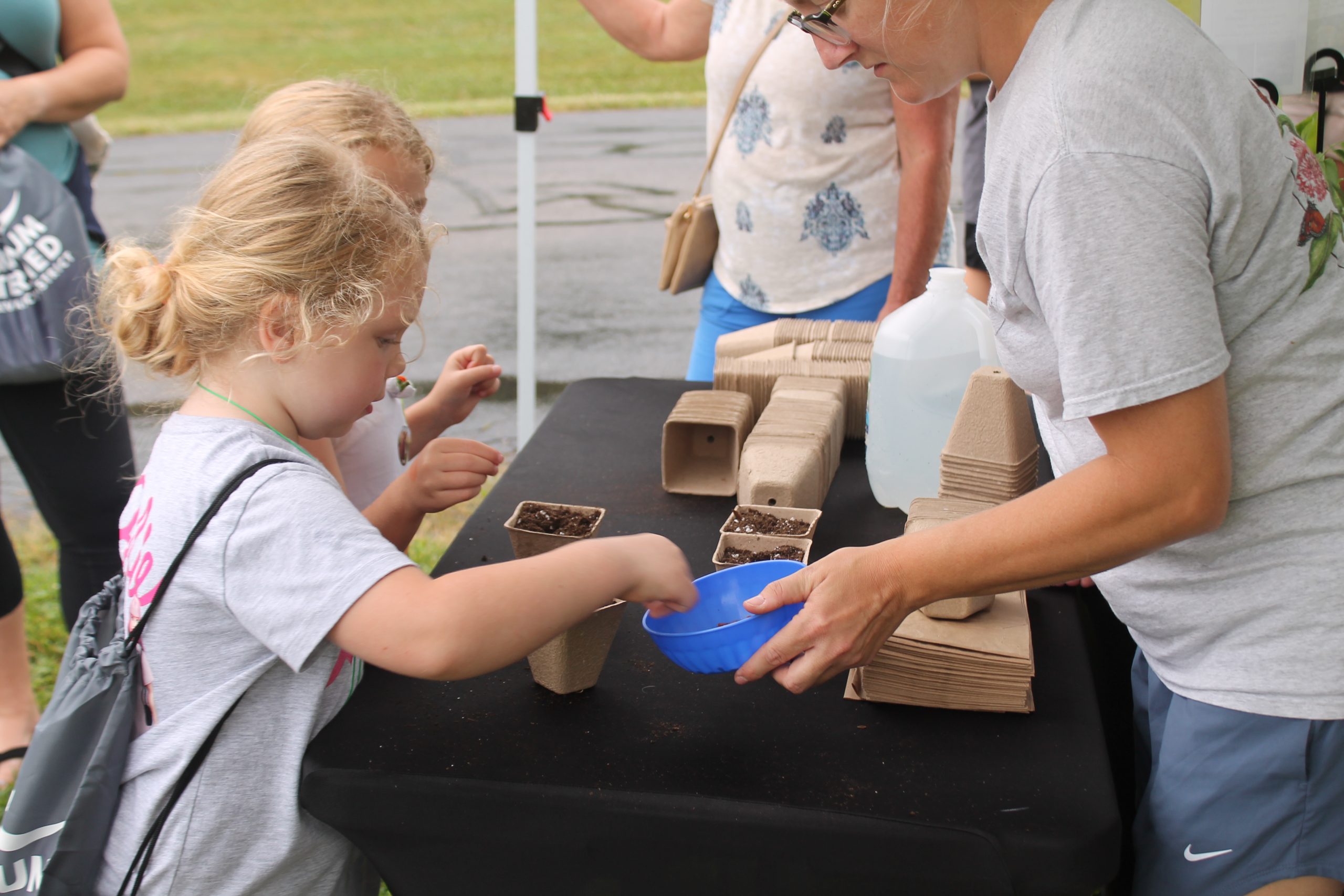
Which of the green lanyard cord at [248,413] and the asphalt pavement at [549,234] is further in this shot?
the asphalt pavement at [549,234]

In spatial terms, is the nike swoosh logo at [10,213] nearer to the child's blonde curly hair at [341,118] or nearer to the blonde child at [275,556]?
the child's blonde curly hair at [341,118]

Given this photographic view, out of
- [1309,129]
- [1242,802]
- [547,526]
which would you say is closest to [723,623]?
[547,526]

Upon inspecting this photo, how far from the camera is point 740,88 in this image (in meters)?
2.20

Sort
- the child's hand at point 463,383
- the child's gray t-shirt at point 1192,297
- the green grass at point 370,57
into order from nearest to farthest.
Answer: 1. the child's gray t-shirt at point 1192,297
2. the child's hand at point 463,383
3. the green grass at point 370,57

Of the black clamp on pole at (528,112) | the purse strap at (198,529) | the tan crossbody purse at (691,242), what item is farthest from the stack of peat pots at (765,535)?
the black clamp on pole at (528,112)

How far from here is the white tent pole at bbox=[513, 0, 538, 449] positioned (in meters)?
2.74

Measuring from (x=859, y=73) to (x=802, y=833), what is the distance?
155cm

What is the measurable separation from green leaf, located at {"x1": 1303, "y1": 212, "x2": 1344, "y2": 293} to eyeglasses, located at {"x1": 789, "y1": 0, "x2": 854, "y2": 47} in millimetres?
453

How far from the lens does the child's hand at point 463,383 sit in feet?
5.96

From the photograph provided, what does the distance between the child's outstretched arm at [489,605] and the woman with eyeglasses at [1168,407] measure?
137mm

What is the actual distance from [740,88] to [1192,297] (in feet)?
4.90

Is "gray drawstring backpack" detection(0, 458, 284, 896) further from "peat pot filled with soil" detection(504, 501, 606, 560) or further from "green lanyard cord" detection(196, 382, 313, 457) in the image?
"peat pot filled with soil" detection(504, 501, 606, 560)

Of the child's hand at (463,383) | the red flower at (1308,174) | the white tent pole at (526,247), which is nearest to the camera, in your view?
the red flower at (1308,174)

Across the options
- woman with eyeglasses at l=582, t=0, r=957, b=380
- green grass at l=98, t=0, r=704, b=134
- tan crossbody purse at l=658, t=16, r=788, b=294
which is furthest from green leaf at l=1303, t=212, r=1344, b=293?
green grass at l=98, t=0, r=704, b=134
